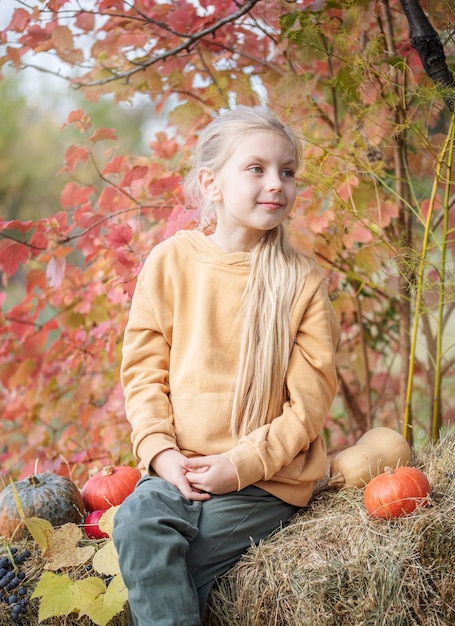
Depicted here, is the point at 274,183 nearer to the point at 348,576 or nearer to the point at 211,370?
the point at 211,370

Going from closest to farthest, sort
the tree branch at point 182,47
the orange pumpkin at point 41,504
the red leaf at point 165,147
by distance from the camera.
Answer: the orange pumpkin at point 41,504, the tree branch at point 182,47, the red leaf at point 165,147

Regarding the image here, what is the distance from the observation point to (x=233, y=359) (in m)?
1.90

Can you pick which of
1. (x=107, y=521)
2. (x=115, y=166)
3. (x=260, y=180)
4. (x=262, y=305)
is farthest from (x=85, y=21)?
(x=107, y=521)

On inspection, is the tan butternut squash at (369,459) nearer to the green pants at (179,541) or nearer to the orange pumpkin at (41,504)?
the green pants at (179,541)

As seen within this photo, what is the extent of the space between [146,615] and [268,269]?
2.98 feet

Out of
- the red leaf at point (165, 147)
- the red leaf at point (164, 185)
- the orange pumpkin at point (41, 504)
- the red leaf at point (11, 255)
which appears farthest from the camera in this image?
the red leaf at point (165, 147)

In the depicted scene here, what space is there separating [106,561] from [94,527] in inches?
9.5

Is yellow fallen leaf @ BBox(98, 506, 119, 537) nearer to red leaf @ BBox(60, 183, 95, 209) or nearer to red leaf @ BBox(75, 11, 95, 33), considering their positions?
red leaf @ BBox(60, 183, 95, 209)

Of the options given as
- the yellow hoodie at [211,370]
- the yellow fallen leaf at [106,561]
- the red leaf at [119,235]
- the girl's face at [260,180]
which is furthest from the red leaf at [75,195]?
the yellow fallen leaf at [106,561]

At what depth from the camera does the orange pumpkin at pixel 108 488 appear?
2100 millimetres

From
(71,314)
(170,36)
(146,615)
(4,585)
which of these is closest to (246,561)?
(146,615)

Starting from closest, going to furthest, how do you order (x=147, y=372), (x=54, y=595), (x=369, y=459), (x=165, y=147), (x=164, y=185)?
(x=54, y=595) < (x=147, y=372) < (x=369, y=459) < (x=164, y=185) < (x=165, y=147)

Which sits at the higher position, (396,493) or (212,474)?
(212,474)

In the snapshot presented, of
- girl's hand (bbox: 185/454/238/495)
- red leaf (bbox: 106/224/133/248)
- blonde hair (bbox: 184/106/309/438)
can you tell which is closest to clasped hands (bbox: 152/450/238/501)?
girl's hand (bbox: 185/454/238/495)
